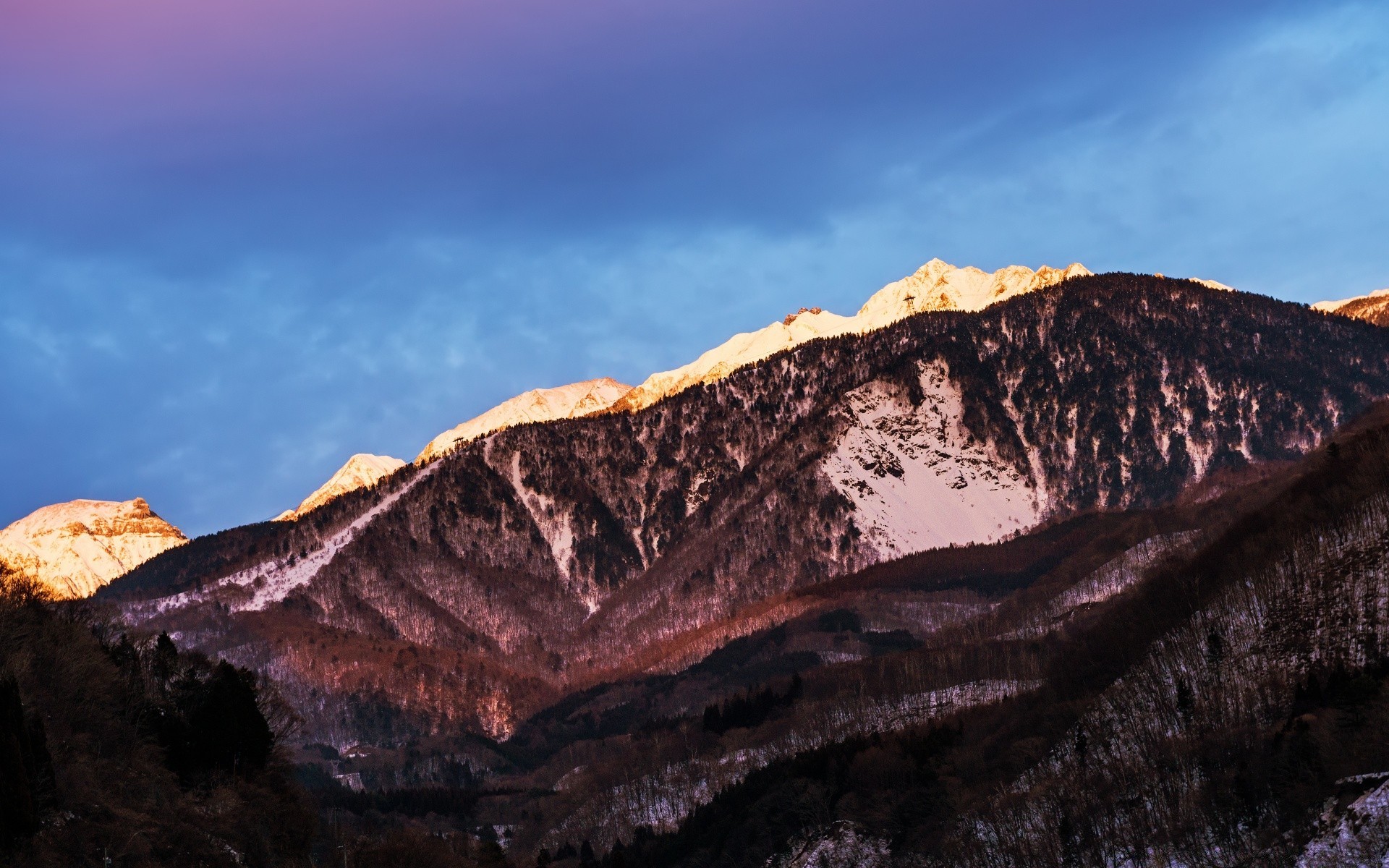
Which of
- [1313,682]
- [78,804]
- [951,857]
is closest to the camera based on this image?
[78,804]

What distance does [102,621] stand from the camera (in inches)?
7096

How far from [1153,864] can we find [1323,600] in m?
54.6

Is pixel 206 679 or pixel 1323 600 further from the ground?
pixel 206 679

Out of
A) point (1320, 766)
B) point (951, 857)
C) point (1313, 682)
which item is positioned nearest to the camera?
point (1320, 766)

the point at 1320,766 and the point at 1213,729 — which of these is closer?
the point at 1320,766

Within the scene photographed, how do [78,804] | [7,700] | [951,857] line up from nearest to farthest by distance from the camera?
1. [7,700]
2. [78,804]
3. [951,857]

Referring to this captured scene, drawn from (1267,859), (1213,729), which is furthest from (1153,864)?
(1213,729)

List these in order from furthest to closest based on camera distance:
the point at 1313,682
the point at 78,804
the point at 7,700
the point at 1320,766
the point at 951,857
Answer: the point at 951,857
the point at 1313,682
the point at 1320,766
the point at 78,804
the point at 7,700

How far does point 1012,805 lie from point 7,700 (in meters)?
120

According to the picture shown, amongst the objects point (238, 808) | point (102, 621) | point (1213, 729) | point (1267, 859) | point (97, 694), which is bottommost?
point (1267, 859)

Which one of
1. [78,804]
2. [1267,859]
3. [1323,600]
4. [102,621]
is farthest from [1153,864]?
[102,621]

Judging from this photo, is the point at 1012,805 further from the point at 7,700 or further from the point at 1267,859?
the point at 7,700

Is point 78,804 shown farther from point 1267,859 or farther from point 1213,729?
point 1213,729

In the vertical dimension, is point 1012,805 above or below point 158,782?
below
